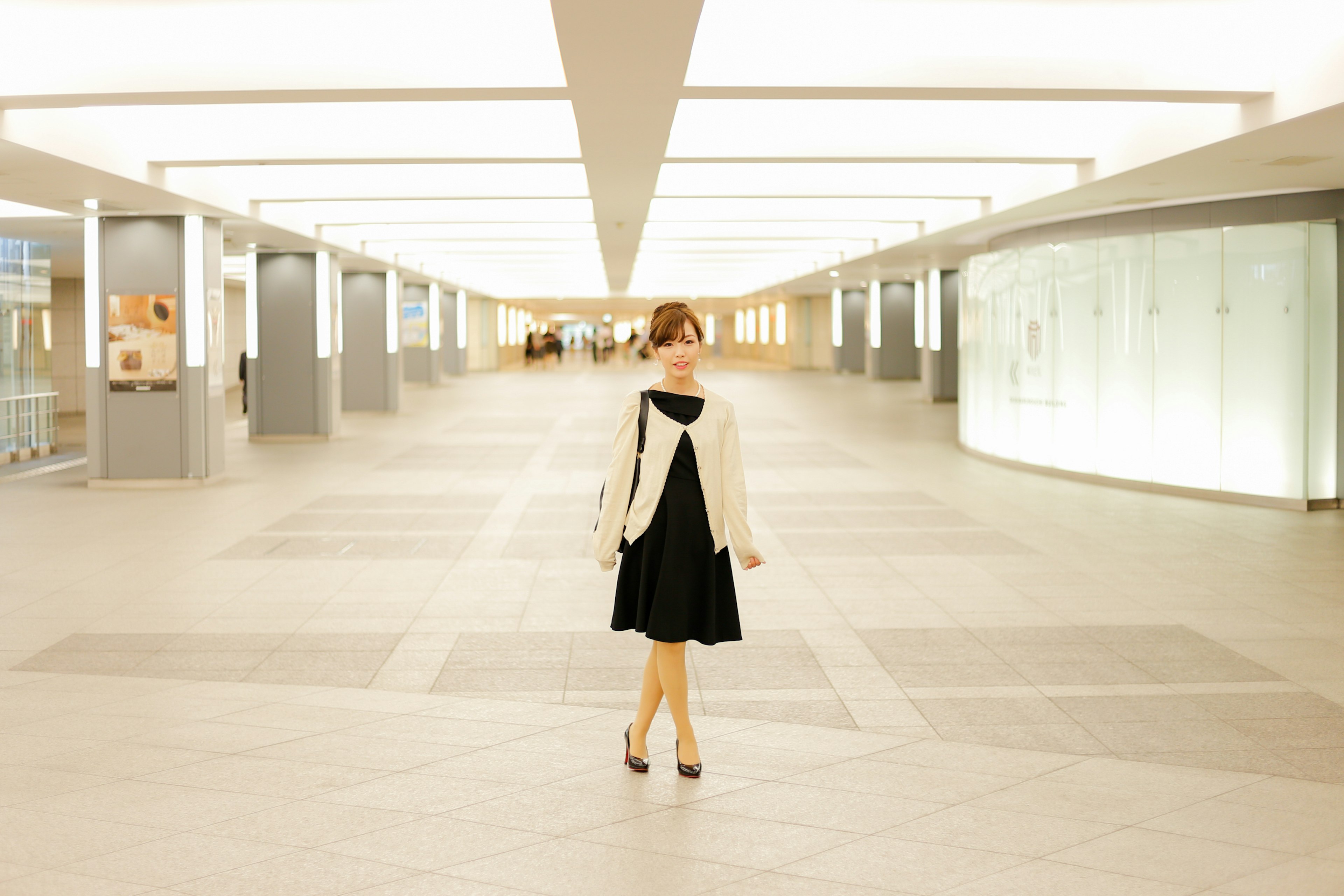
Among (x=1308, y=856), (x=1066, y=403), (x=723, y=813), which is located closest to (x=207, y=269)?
(x=1066, y=403)

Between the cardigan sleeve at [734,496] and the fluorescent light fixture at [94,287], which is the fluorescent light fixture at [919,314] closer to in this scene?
the fluorescent light fixture at [94,287]

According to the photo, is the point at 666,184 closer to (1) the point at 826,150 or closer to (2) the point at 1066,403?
(1) the point at 826,150

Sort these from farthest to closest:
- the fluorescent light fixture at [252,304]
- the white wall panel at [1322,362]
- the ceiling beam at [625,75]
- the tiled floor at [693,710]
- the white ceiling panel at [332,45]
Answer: the fluorescent light fixture at [252,304], the white wall panel at [1322,362], the white ceiling panel at [332,45], the ceiling beam at [625,75], the tiled floor at [693,710]

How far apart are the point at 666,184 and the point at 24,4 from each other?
8000 millimetres

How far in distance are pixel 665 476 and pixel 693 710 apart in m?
1.73

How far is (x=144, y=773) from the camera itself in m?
4.90

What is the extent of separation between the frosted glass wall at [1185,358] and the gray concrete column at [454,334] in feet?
100

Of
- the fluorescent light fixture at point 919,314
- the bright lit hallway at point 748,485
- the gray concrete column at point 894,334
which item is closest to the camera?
the bright lit hallway at point 748,485

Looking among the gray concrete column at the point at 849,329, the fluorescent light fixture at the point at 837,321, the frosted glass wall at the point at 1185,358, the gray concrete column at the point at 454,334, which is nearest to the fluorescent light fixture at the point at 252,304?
the frosted glass wall at the point at 1185,358

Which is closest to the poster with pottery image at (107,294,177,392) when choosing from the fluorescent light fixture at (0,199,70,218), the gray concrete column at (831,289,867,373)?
the fluorescent light fixture at (0,199,70,218)

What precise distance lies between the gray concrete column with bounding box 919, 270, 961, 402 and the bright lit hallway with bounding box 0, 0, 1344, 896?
28.5 ft

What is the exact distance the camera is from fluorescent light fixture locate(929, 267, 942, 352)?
2902 centimetres

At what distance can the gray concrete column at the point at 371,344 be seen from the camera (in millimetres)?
27078

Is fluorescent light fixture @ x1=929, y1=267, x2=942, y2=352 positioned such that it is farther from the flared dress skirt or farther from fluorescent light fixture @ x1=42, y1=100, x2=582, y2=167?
the flared dress skirt
